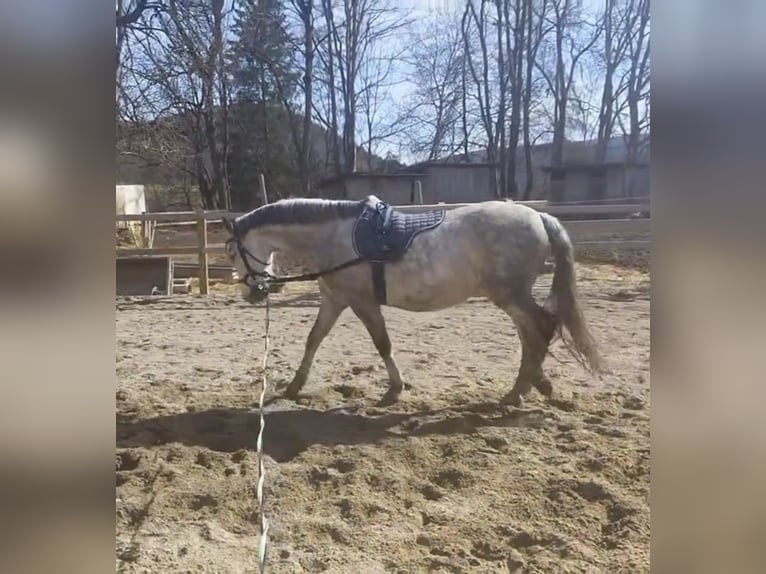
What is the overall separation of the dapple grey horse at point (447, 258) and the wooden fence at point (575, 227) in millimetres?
679

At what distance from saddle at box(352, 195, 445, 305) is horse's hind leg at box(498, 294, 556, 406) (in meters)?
0.39

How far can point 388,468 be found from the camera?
1.57 metres

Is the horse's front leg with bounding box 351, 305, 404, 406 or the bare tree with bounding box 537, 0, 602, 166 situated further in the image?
the bare tree with bounding box 537, 0, 602, 166

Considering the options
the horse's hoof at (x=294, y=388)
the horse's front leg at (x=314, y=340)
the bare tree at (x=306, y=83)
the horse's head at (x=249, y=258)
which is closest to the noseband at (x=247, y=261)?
the horse's head at (x=249, y=258)

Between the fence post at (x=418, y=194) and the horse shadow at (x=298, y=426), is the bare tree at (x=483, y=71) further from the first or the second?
the horse shadow at (x=298, y=426)

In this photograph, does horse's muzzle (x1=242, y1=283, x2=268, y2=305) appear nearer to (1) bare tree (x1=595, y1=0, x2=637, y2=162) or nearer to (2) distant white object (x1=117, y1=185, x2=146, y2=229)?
(1) bare tree (x1=595, y1=0, x2=637, y2=162)

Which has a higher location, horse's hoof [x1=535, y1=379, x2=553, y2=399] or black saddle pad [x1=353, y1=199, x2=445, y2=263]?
black saddle pad [x1=353, y1=199, x2=445, y2=263]

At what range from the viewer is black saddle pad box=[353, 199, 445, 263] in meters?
2.02

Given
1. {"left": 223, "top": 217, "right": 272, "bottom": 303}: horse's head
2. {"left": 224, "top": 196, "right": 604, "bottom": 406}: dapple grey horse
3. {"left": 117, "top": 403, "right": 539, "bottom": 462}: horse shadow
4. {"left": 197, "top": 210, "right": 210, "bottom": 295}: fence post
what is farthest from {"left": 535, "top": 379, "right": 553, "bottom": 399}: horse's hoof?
{"left": 197, "top": 210, "right": 210, "bottom": 295}: fence post

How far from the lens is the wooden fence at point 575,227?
3013 millimetres

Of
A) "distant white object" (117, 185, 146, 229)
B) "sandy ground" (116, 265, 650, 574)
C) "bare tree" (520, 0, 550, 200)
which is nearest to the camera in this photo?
"sandy ground" (116, 265, 650, 574)
